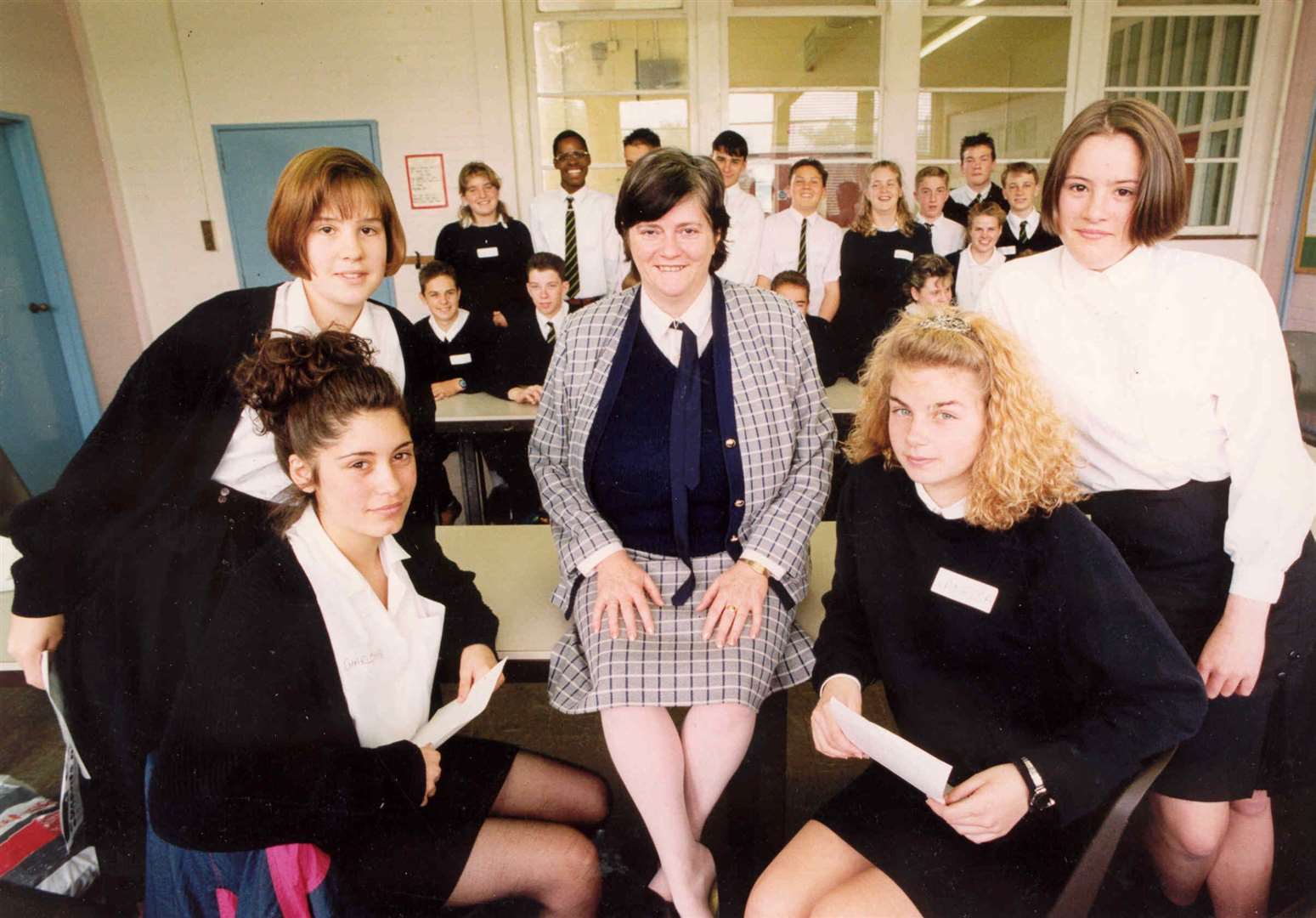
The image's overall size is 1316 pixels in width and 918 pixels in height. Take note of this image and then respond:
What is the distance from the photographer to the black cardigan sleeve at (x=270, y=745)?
91 centimetres

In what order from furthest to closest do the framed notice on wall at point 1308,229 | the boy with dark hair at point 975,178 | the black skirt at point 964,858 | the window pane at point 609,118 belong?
the window pane at point 609,118
the framed notice on wall at point 1308,229
the boy with dark hair at point 975,178
the black skirt at point 964,858

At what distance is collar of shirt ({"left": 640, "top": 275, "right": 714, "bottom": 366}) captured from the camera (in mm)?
1465

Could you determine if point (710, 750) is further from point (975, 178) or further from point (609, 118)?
point (609, 118)

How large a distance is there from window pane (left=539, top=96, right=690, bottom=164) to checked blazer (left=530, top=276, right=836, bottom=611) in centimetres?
410

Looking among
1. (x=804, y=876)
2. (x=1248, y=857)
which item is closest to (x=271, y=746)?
(x=804, y=876)

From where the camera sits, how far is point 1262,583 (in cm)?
114

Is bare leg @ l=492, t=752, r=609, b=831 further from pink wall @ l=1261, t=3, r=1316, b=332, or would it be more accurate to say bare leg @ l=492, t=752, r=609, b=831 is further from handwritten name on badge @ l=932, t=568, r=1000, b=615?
pink wall @ l=1261, t=3, r=1316, b=332

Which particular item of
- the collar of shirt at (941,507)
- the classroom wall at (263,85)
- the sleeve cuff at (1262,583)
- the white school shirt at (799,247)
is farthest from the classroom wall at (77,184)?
the sleeve cuff at (1262,583)

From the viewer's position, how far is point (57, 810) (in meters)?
1.41

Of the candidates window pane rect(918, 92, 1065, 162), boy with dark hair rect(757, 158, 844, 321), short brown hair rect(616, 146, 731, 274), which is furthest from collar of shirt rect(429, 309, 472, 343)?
window pane rect(918, 92, 1065, 162)

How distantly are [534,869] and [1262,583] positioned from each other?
1.17m

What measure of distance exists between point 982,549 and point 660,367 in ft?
2.16

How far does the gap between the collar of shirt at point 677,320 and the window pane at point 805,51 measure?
4291 mm

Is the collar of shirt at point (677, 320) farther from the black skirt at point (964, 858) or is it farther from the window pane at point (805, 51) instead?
the window pane at point (805, 51)
